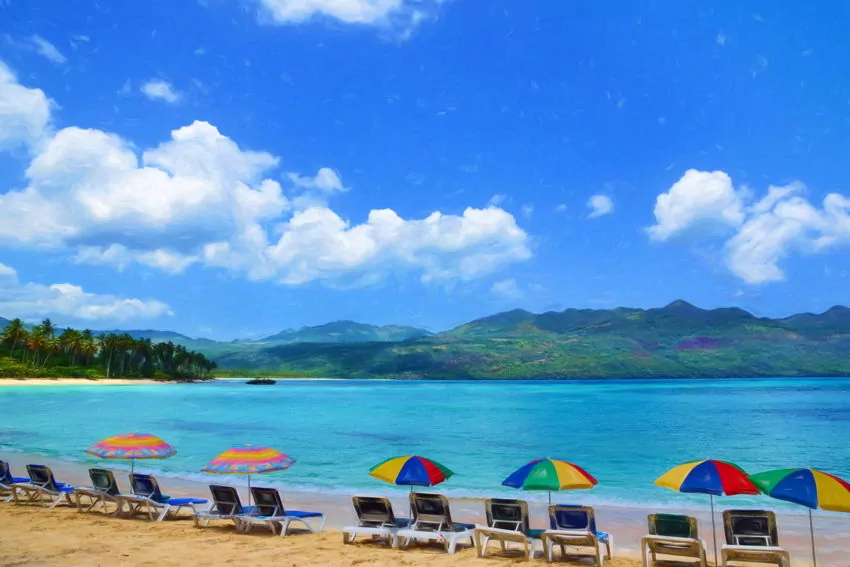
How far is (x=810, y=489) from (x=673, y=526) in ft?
6.72

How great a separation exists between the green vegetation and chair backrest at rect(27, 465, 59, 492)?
357 ft

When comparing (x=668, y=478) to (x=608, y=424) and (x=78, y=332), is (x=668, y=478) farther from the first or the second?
(x=78, y=332)

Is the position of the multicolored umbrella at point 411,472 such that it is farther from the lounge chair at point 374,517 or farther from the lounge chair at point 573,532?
the lounge chair at point 573,532

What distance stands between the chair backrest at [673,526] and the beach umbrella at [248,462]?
668cm

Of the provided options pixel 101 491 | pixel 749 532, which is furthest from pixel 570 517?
pixel 101 491

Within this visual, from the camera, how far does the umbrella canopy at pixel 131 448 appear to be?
45.8 feet

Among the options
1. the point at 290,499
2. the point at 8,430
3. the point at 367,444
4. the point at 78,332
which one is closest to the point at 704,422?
the point at 367,444

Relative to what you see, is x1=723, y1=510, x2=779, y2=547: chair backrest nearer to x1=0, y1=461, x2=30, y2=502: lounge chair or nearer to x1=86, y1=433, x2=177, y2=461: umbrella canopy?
x1=86, y1=433, x2=177, y2=461: umbrella canopy

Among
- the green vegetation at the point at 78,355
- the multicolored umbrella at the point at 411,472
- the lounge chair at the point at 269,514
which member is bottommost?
the lounge chair at the point at 269,514

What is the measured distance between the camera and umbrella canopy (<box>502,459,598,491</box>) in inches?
422

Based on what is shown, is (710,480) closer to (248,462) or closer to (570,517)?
(570,517)

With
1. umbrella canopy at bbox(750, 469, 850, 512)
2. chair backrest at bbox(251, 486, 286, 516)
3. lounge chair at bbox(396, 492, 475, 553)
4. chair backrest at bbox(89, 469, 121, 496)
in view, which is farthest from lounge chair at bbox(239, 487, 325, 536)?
umbrella canopy at bbox(750, 469, 850, 512)

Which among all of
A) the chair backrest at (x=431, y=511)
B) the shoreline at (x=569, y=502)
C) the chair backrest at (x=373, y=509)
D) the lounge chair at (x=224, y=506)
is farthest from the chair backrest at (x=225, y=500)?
the chair backrest at (x=431, y=511)

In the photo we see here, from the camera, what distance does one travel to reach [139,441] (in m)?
14.5
